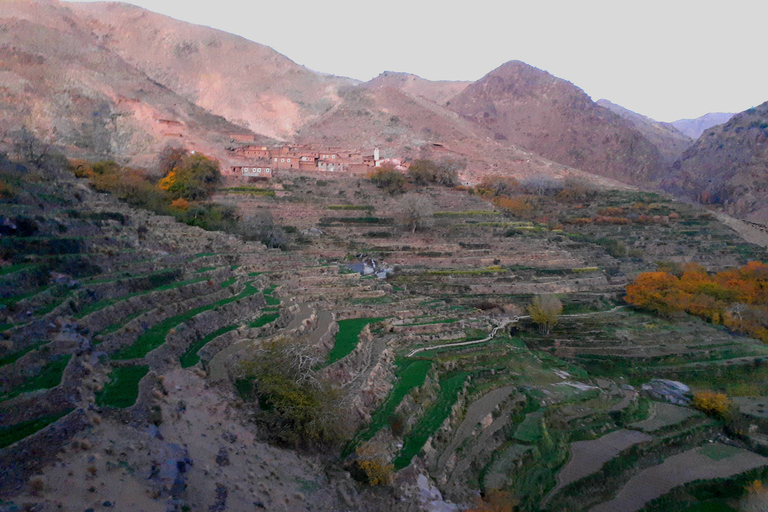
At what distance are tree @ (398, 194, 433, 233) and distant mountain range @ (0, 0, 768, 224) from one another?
20482 mm

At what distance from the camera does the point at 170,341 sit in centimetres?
1103

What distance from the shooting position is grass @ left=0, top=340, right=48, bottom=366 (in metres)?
7.88

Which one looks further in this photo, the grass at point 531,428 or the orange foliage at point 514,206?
the orange foliage at point 514,206

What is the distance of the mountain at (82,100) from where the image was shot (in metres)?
39.6

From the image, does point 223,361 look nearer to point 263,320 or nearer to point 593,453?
point 263,320

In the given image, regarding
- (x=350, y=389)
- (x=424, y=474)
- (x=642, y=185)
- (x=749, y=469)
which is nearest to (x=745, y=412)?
(x=749, y=469)

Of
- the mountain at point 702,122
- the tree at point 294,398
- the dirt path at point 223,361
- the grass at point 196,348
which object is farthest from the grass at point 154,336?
the mountain at point 702,122

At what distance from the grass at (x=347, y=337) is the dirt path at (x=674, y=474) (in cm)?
819

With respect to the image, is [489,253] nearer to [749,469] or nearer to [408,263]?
[408,263]

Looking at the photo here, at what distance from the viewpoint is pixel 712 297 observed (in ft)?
87.3

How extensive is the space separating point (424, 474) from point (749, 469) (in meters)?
11.4

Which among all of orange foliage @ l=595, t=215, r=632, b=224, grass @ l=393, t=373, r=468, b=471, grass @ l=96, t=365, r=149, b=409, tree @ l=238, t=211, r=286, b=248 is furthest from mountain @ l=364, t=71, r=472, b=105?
grass @ l=96, t=365, r=149, b=409

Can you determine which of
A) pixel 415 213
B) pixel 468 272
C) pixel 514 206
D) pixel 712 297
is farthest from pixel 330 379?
pixel 514 206

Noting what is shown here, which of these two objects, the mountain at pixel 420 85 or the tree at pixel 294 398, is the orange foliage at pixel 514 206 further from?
the mountain at pixel 420 85
